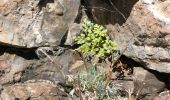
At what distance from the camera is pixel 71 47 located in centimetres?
503

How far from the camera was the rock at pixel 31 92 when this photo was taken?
4562 millimetres

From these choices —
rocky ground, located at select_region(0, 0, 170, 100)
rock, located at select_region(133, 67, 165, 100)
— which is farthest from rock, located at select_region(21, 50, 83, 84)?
rock, located at select_region(133, 67, 165, 100)

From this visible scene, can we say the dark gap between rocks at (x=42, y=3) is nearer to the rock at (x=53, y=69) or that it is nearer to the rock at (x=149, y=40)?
the rock at (x=53, y=69)

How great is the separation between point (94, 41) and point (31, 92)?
38.5 inches

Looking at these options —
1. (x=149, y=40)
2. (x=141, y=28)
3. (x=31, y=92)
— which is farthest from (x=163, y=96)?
(x=31, y=92)

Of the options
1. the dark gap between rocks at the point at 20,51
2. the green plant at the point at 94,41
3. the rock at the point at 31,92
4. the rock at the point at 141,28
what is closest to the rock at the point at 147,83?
the rock at the point at 141,28

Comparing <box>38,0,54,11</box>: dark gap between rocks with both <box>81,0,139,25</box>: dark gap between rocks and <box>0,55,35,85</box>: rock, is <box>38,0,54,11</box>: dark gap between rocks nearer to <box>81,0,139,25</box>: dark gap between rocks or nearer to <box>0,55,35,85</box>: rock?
<box>81,0,139,25</box>: dark gap between rocks

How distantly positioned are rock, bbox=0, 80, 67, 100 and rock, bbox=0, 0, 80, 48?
1.55 feet

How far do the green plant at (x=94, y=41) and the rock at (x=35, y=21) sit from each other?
0.22 meters

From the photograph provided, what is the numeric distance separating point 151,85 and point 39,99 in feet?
4.16

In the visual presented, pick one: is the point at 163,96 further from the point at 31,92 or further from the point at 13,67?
the point at 13,67

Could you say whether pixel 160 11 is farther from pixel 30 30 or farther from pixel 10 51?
pixel 10 51

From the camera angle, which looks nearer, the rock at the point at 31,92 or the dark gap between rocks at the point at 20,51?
the rock at the point at 31,92

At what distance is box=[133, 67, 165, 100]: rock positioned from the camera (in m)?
4.68
